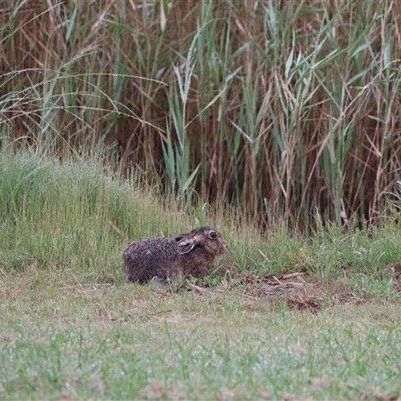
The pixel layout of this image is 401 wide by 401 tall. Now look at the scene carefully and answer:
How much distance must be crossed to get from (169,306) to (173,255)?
0.92 metres

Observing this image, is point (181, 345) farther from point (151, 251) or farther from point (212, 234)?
point (212, 234)

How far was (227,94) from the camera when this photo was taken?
11.0 m

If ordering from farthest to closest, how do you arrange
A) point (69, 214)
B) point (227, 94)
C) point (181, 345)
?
point (227, 94)
point (69, 214)
point (181, 345)

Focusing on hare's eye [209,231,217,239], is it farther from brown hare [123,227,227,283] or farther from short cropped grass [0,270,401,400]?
short cropped grass [0,270,401,400]

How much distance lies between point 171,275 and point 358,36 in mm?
3785

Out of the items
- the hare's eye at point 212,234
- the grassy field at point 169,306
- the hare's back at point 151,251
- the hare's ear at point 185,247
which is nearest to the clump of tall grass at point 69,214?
the grassy field at point 169,306

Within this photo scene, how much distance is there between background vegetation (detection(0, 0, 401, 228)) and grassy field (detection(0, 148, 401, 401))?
2.56ft

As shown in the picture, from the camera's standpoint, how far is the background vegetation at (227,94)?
33.8ft

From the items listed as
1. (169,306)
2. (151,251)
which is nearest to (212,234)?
(151,251)

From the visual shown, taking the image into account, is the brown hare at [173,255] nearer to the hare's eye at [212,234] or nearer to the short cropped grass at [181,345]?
the hare's eye at [212,234]

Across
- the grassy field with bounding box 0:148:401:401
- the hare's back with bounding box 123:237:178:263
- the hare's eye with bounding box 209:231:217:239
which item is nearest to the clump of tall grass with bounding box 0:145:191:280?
the grassy field with bounding box 0:148:401:401

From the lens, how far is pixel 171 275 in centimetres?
823

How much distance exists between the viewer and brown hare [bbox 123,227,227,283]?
320 inches

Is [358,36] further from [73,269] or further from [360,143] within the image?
[73,269]
